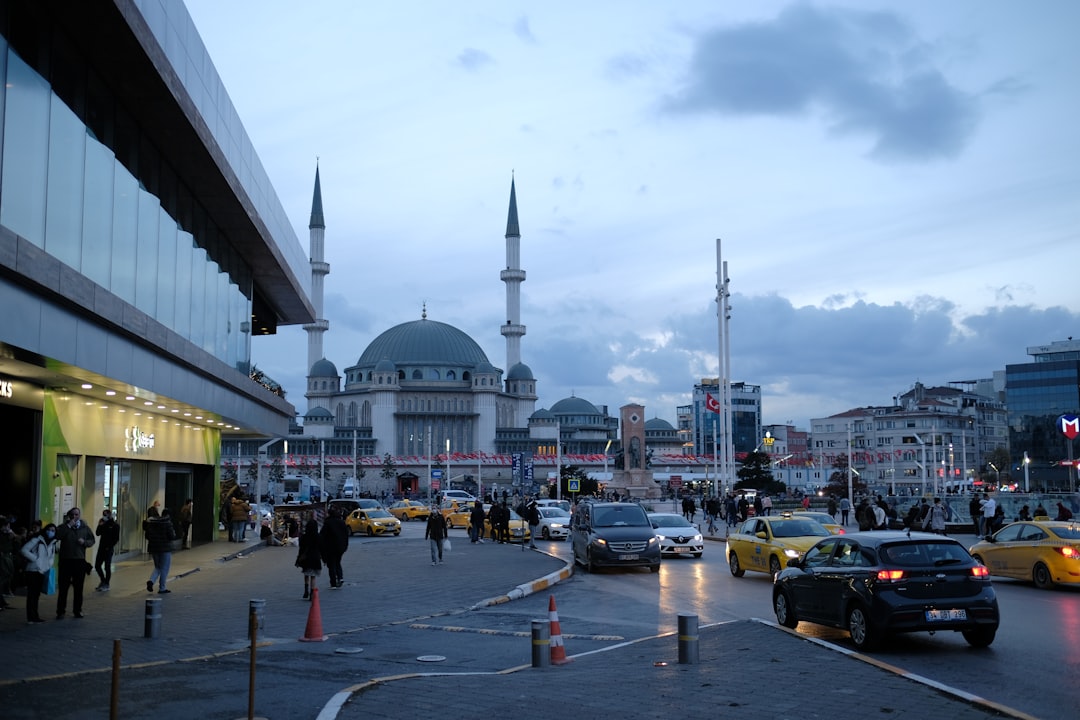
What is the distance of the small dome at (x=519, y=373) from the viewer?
149 meters

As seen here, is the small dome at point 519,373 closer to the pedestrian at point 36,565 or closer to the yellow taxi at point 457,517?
the yellow taxi at point 457,517

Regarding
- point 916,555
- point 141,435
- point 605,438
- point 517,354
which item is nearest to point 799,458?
point 605,438

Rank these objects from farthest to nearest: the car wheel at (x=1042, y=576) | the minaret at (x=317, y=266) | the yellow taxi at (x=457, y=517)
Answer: the minaret at (x=317, y=266) < the yellow taxi at (x=457, y=517) < the car wheel at (x=1042, y=576)

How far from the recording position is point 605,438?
506 feet

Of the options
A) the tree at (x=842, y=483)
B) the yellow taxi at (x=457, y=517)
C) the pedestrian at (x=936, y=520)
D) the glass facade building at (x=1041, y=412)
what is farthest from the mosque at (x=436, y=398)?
the pedestrian at (x=936, y=520)

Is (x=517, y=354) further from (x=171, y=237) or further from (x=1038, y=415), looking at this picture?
(x=171, y=237)

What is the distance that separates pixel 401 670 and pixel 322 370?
141 metres

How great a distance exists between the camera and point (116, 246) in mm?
17594

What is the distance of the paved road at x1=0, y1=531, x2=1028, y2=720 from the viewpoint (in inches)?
347

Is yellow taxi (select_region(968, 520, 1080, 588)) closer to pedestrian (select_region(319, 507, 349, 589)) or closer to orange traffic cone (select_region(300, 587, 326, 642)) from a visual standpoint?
pedestrian (select_region(319, 507, 349, 589))

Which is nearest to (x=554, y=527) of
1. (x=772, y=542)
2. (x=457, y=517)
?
(x=457, y=517)

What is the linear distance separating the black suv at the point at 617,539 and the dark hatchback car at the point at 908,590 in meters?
12.0

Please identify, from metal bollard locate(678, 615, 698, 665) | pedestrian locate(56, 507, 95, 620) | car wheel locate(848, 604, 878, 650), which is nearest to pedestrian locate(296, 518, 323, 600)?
pedestrian locate(56, 507, 95, 620)

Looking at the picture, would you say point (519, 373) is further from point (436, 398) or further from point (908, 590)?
point (908, 590)
